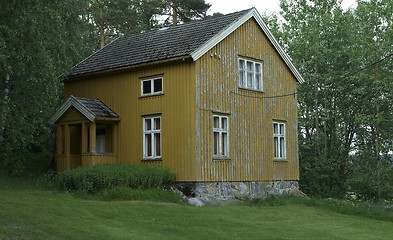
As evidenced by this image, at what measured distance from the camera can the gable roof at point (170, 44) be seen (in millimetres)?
26891

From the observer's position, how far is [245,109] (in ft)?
94.7

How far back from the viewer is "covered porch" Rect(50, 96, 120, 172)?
A: 1092 inches

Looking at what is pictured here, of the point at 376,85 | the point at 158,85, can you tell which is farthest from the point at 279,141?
the point at 376,85

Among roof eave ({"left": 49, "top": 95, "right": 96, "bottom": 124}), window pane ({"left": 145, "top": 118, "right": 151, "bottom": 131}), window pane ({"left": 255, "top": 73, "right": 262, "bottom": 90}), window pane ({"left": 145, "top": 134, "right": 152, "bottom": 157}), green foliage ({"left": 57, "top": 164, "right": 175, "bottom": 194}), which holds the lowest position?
green foliage ({"left": 57, "top": 164, "right": 175, "bottom": 194})

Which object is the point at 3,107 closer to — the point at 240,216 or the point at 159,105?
the point at 159,105

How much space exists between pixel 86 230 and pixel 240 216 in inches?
296

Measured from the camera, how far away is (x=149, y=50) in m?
28.8

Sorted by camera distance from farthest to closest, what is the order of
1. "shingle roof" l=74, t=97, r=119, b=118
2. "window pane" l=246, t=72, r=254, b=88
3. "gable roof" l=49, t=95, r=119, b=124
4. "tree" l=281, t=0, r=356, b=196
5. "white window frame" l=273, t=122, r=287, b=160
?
"tree" l=281, t=0, r=356, b=196 < "white window frame" l=273, t=122, r=287, b=160 < "window pane" l=246, t=72, r=254, b=88 < "shingle roof" l=74, t=97, r=119, b=118 < "gable roof" l=49, t=95, r=119, b=124

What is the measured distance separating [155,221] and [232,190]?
906cm

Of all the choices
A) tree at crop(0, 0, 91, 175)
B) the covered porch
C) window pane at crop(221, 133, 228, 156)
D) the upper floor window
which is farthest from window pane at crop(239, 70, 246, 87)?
tree at crop(0, 0, 91, 175)

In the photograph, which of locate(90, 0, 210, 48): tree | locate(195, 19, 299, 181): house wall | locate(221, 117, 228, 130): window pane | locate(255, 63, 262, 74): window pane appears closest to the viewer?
locate(195, 19, 299, 181): house wall

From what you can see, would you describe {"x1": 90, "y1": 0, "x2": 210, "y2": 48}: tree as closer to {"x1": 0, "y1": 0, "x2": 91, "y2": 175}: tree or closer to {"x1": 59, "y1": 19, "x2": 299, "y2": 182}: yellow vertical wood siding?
{"x1": 59, "y1": 19, "x2": 299, "y2": 182}: yellow vertical wood siding

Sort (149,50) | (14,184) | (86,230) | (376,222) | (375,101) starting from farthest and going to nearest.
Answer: (375,101), (149,50), (14,184), (376,222), (86,230)

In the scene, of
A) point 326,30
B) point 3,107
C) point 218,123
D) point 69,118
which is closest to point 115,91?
point 69,118
